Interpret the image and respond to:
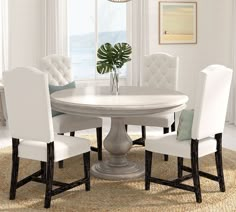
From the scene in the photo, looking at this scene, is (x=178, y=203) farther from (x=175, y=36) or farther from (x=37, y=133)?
(x=175, y=36)

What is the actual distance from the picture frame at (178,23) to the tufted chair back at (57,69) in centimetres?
226

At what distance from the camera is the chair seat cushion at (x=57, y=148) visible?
3941 millimetres

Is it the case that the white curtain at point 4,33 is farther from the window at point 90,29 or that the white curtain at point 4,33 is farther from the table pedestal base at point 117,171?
the table pedestal base at point 117,171

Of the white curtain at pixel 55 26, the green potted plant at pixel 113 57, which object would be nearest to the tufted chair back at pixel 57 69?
the green potted plant at pixel 113 57

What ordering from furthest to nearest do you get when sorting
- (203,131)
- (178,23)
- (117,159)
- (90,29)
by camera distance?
(178,23) < (90,29) < (117,159) < (203,131)

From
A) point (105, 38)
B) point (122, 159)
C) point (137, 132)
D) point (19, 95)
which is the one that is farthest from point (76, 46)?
point (19, 95)

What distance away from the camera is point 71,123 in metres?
4.93

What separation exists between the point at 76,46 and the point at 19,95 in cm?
373

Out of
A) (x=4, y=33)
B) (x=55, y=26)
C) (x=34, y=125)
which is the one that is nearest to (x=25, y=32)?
(x=4, y=33)

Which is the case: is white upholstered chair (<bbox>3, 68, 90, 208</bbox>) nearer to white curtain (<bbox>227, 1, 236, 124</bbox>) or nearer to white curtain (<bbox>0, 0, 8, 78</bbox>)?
white curtain (<bbox>0, 0, 8, 78</bbox>)

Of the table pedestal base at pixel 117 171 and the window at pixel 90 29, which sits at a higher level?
the window at pixel 90 29

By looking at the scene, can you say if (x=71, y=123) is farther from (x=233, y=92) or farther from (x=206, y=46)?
(x=206, y=46)

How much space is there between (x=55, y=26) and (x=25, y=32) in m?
0.43

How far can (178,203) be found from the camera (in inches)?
159
